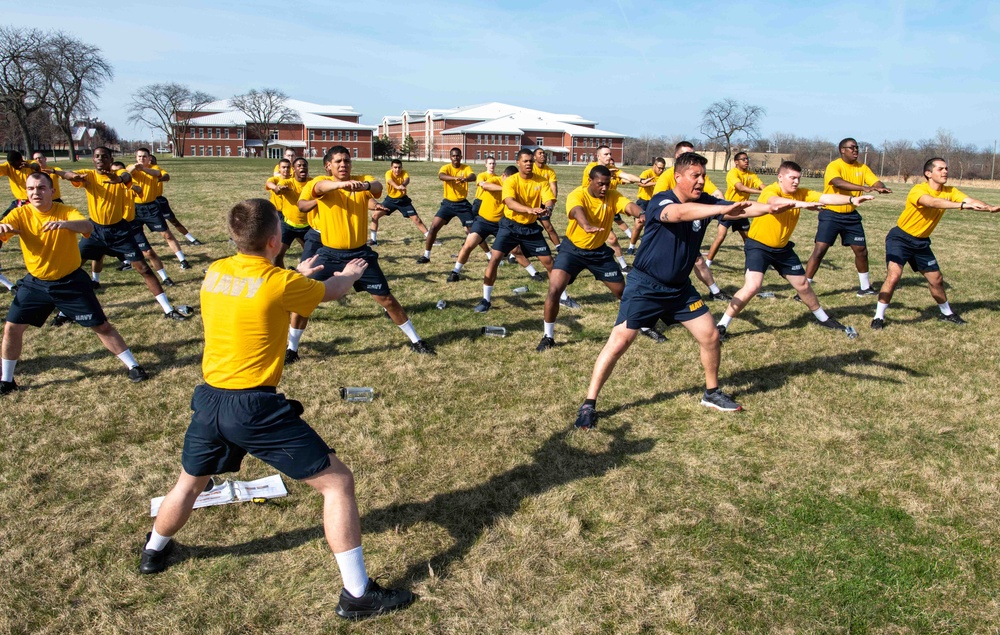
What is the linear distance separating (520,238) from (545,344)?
2.11 meters

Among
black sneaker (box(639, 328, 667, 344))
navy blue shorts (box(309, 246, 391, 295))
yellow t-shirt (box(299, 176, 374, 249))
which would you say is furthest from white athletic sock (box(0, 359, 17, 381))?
black sneaker (box(639, 328, 667, 344))

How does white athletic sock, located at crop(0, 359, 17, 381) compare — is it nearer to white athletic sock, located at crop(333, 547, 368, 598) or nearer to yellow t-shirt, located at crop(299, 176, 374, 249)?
yellow t-shirt, located at crop(299, 176, 374, 249)

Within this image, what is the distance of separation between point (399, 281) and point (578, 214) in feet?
15.6

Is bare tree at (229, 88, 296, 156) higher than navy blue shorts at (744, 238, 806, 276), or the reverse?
bare tree at (229, 88, 296, 156)

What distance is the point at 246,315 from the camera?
312cm

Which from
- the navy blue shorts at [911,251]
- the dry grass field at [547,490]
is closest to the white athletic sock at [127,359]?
the dry grass field at [547,490]

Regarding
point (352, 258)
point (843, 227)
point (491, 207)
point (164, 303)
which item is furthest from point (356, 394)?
point (843, 227)

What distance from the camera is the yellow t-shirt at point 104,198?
8500 millimetres

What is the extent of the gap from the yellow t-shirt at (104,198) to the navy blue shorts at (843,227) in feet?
33.9

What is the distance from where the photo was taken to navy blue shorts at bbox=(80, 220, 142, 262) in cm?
855

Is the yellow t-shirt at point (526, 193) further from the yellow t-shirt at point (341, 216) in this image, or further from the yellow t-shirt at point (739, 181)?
the yellow t-shirt at point (739, 181)

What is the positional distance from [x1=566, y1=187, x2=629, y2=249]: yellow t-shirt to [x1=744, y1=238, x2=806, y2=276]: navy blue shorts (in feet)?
5.54

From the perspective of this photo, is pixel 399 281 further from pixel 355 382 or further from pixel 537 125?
pixel 537 125

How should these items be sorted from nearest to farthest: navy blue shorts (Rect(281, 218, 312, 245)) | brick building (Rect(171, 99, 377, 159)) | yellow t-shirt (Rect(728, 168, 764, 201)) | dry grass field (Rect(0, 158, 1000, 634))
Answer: dry grass field (Rect(0, 158, 1000, 634)), yellow t-shirt (Rect(728, 168, 764, 201)), navy blue shorts (Rect(281, 218, 312, 245)), brick building (Rect(171, 99, 377, 159))
